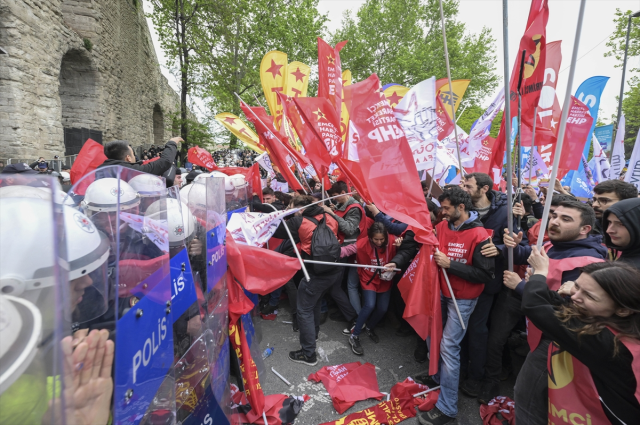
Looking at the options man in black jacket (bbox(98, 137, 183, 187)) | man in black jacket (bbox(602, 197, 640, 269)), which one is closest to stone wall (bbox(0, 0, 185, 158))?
man in black jacket (bbox(98, 137, 183, 187))

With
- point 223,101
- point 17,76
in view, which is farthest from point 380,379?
point 223,101

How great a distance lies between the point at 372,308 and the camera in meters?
4.05

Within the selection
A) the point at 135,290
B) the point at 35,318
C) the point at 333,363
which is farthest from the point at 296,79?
the point at 35,318

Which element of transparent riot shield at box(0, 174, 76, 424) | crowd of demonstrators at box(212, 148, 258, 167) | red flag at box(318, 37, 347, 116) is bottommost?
transparent riot shield at box(0, 174, 76, 424)

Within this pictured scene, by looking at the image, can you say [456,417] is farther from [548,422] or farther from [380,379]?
[548,422]

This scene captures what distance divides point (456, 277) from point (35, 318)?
2.99m

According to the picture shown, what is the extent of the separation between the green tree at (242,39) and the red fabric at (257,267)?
13.9 m

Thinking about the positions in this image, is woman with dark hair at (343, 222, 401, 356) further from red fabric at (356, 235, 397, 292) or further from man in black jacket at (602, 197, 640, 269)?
man in black jacket at (602, 197, 640, 269)

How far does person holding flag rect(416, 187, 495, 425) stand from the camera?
277 cm

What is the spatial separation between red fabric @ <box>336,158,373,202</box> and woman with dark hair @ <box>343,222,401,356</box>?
24.9 inches

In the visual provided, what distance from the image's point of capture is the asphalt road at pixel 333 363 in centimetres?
294

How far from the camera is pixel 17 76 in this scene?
8.07 m

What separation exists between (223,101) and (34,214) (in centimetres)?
1596

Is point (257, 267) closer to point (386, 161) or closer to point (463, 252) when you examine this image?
point (386, 161)
